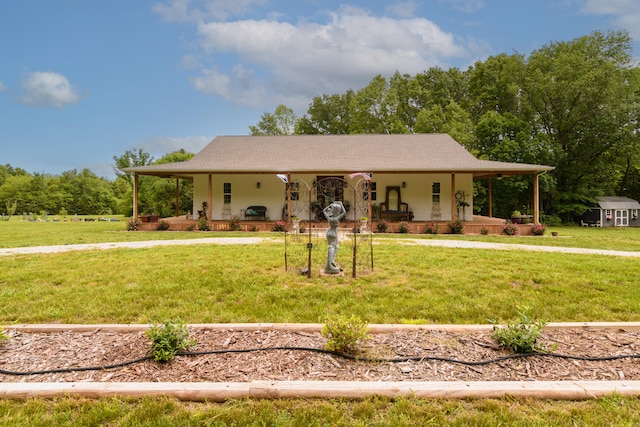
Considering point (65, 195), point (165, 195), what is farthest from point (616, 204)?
point (65, 195)

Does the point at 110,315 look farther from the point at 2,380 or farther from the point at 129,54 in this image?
the point at 129,54

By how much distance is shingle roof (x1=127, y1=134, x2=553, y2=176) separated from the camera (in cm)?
1424

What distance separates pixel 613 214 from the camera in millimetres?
21703

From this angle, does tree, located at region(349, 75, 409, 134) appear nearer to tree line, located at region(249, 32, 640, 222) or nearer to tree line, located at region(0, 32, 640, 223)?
tree line, located at region(0, 32, 640, 223)

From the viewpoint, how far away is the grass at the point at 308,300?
6.97 feet

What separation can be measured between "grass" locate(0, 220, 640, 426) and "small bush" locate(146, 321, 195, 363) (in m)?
0.52

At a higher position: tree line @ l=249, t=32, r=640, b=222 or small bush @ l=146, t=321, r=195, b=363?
tree line @ l=249, t=32, r=640, b=222

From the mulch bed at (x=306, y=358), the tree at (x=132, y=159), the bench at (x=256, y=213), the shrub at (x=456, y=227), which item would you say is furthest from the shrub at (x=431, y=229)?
the tree at (x=132, y=159)

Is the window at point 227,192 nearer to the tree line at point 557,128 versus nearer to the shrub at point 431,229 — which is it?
the tree line at point 557,128

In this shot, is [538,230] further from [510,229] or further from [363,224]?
[363,224]

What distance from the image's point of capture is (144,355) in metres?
2.91

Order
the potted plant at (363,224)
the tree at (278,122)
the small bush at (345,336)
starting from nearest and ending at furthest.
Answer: the small bush at (345,336), the potted plant at (363,224), the tree at (278,122)

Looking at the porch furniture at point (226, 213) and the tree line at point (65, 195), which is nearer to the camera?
the porch furniture at point (226, 213)

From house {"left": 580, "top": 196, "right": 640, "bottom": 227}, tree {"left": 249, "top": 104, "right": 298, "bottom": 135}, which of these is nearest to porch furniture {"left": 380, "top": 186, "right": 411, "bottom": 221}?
house {"left": 580, "top": 196, "right": 640, "bottom": 227}
